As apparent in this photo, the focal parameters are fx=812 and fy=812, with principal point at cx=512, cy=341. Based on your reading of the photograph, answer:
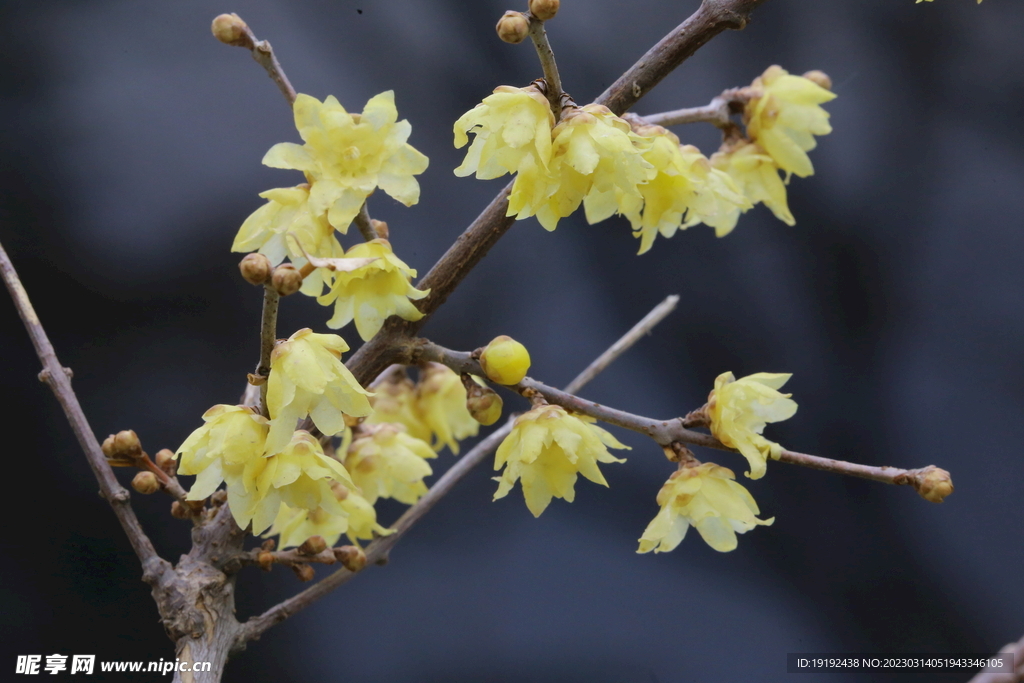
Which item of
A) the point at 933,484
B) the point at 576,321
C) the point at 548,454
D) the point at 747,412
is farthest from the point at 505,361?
the point at 576,321

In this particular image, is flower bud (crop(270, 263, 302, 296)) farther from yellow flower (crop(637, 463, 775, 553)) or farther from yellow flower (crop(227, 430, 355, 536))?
yellow flower (crop(637, 463, 775, 553))

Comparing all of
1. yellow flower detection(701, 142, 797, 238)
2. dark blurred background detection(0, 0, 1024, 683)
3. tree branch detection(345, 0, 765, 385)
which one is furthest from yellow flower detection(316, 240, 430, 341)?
dark blurred background detection(0, 0, 1024, 683)

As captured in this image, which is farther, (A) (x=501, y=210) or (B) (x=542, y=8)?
(A) (x=501, y=210)

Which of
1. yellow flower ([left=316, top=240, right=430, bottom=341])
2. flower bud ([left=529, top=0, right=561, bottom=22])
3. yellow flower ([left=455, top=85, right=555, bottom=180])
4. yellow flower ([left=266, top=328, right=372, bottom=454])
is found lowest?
yellow flower ([left=266, top=328, right=372, bottom=454])

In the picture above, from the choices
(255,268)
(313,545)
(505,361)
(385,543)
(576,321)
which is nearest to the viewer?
Result: (255,268)

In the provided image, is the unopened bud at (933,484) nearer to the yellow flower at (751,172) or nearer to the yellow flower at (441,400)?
the yellow flower at (751,172)

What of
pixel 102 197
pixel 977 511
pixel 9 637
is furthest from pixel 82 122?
pixel 977 511

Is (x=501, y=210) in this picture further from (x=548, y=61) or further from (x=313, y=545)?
(x=313, y=545)
